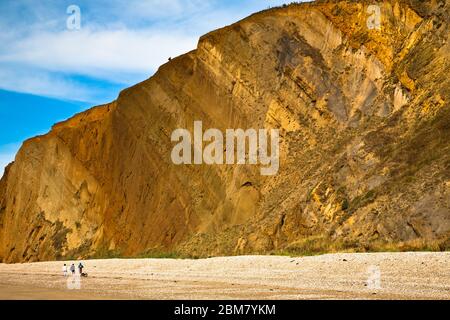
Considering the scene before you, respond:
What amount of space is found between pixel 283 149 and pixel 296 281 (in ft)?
64.3

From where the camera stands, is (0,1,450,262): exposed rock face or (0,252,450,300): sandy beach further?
(0,1,450,262): exposed rock face

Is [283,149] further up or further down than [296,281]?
further up

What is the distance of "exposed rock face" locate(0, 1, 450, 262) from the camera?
29.2m

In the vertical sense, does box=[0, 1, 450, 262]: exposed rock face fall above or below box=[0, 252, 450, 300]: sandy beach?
above

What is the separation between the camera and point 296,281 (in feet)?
67.1

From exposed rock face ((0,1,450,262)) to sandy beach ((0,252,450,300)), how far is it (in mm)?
3961

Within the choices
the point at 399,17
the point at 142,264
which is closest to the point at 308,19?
the point at 399,17

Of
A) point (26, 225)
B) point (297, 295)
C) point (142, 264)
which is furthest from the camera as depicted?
point (26, 225)

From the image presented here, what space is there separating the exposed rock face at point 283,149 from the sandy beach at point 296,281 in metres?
3.96

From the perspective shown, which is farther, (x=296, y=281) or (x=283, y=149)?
(x=283, y=149)
